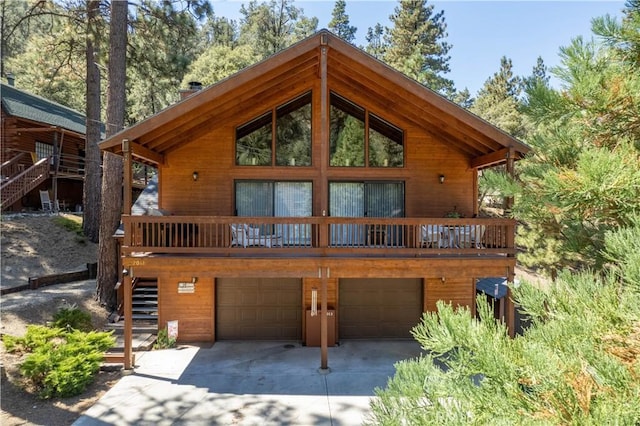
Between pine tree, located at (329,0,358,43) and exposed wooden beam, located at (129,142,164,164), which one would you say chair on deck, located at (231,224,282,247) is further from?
pine tree, located at (329,0,358,43)

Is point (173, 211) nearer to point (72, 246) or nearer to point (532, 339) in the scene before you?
point (72, 246)

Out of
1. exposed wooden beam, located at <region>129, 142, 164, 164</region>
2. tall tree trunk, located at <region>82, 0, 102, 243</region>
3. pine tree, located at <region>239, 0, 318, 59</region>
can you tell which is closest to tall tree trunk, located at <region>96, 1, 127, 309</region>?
exposed wooden beam, located at <region>129, 142, 164, 164</region>

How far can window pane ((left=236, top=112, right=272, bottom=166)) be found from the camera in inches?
400

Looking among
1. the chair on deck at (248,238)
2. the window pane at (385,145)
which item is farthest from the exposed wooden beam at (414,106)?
the chair on deck at (248,238)

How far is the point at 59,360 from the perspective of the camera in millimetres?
6781

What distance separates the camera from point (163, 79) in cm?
1477

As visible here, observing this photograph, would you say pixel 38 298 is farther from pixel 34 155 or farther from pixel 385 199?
pixel 34 155

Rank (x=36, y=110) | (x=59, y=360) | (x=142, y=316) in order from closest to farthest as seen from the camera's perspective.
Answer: (x=59, y=360), (x=142, y=316), (x=36, y=110)

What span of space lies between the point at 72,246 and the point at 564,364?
59.6ft

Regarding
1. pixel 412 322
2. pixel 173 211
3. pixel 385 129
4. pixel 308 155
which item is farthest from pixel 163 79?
pixel 412 322

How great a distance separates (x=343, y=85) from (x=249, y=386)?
26.5 ft

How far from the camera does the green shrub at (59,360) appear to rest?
21.5ft

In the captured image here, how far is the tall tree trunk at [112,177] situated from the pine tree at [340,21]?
32.4 m

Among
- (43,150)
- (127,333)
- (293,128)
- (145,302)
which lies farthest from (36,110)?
(127,333)
